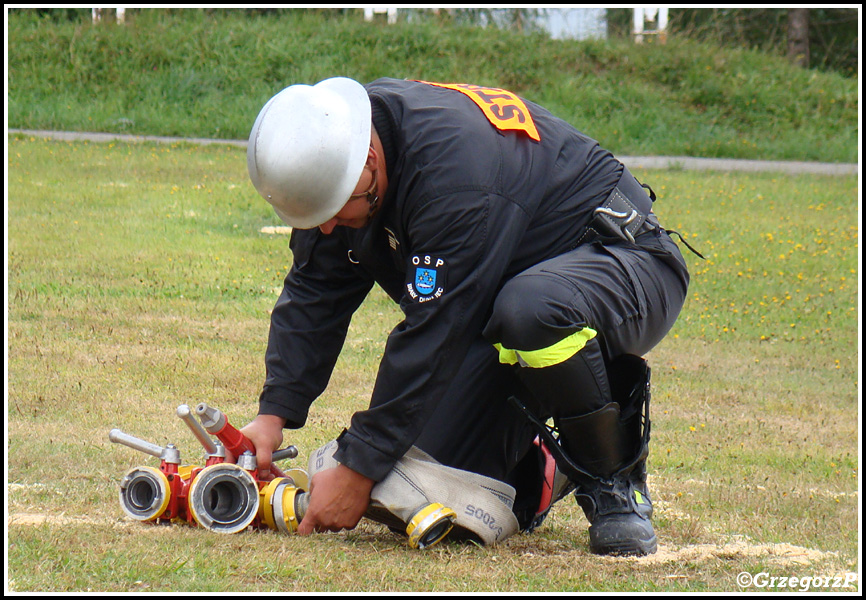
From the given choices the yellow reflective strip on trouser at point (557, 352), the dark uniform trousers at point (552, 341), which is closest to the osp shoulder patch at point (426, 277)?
the dark uniform trousers at point (552, 341)

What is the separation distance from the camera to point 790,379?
6.13 m

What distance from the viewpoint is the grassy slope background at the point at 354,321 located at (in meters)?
2.82

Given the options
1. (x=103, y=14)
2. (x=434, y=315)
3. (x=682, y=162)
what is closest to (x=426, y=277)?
(x=434, y=315)

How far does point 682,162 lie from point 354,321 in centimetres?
934

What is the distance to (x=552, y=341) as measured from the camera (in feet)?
9.04

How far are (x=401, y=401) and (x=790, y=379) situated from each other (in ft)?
13.3

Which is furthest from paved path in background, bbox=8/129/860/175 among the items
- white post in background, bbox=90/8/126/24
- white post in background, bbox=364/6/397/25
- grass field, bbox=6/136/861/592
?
white post in background, bbox=364/6/397/25

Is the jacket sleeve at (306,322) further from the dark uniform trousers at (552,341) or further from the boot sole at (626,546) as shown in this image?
the boot sole at (626,546)

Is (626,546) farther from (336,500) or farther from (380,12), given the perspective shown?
(380,12)

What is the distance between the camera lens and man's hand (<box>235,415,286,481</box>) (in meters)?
3.13

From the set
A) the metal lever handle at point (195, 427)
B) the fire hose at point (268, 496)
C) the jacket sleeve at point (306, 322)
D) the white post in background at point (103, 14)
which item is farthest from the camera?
the white post in background at point (103, 14)

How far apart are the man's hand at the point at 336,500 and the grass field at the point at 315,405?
0.06 m

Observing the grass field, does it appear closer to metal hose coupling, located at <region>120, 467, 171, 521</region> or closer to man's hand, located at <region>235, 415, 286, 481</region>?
metal hose coupling, located at <region>120, 467, 171, 521</region>

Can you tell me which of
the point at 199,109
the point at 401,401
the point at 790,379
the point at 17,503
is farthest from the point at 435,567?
the point at 199,109
